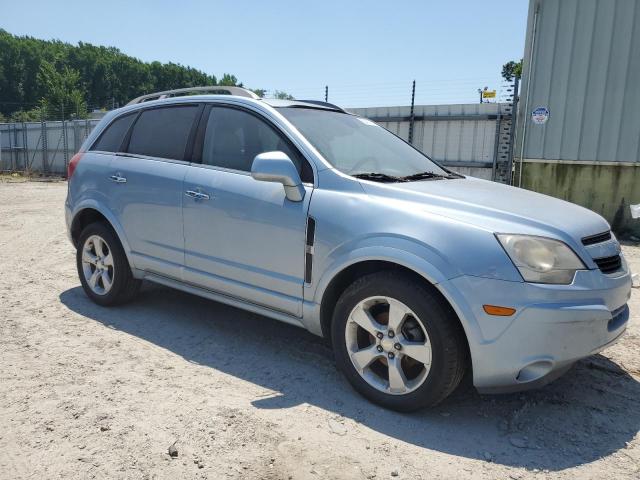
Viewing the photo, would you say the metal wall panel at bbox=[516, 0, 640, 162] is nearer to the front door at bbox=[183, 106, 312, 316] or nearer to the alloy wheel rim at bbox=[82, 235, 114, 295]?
the front door at bbox=[183, 106, 312, 316]

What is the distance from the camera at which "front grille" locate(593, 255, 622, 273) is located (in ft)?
8.94

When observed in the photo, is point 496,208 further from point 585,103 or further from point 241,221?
point 585,103

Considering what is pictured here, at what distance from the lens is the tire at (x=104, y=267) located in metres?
4.39

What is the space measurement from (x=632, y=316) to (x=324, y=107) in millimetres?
3249

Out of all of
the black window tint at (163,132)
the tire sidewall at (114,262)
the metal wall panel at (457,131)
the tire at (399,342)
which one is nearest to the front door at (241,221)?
the black window tint at (163,132)

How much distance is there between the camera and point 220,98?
153 inches

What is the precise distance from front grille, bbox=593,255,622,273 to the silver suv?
1 cm

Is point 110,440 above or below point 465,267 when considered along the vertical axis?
below

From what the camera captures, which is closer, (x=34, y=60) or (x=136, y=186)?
(x=136, y=186)

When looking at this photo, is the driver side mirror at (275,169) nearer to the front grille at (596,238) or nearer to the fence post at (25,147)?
the front grille at (596,238)

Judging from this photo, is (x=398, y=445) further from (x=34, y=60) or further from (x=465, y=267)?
(x=34, y=60)

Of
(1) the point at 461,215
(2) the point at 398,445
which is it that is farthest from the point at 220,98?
(2) the point at 398,445

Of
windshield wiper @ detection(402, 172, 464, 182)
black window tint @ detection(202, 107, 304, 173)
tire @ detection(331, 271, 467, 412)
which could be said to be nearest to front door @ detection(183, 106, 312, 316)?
black window tint @ detection(202, 107, 304, 173)

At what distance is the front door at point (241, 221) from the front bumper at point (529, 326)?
1062mm
